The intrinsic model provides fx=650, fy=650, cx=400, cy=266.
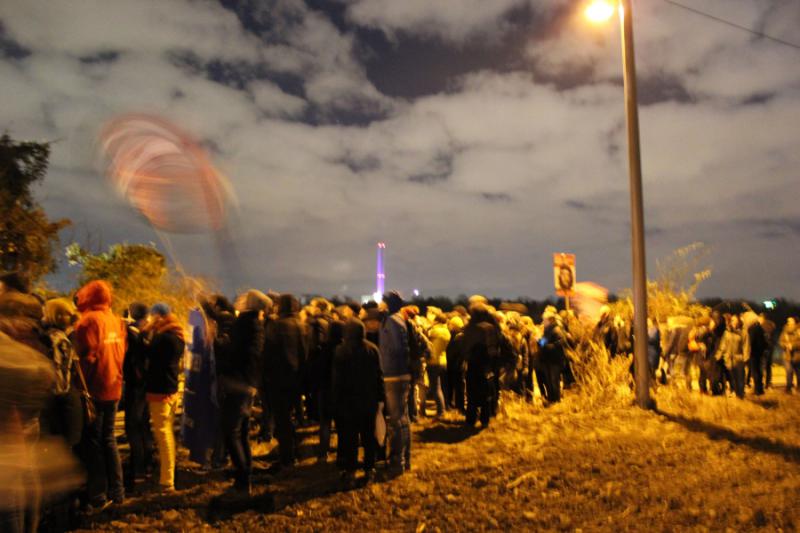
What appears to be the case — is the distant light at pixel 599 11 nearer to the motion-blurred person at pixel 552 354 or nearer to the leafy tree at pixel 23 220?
the motion-blurred person at pixel 552 354

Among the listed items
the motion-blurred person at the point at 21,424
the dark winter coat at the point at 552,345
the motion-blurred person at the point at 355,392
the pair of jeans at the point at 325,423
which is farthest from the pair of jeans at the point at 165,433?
the dark winter coat at the point at 552,345

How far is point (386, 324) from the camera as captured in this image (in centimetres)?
716

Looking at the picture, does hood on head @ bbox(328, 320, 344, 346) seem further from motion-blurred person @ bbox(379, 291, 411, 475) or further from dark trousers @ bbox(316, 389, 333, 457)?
motion-blurred person @ bbox(379, 291, 411, 475)

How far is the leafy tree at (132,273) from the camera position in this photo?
1600 centimetres

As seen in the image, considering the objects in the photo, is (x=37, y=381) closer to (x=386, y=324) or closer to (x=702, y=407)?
(x=386, y=324)

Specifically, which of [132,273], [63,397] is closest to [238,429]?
[63,397]

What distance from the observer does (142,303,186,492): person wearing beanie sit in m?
6.44

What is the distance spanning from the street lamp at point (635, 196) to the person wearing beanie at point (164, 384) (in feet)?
22.5

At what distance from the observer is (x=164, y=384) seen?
643 centimetres

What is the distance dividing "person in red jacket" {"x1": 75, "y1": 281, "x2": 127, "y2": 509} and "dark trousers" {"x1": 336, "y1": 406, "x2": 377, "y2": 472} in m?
2.19

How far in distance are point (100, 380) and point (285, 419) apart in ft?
7.16

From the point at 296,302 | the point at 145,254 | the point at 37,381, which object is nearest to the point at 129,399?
the point at 296,302

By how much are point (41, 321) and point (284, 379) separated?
2844 mm

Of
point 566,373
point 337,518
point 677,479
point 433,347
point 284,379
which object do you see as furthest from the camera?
point 566,373
